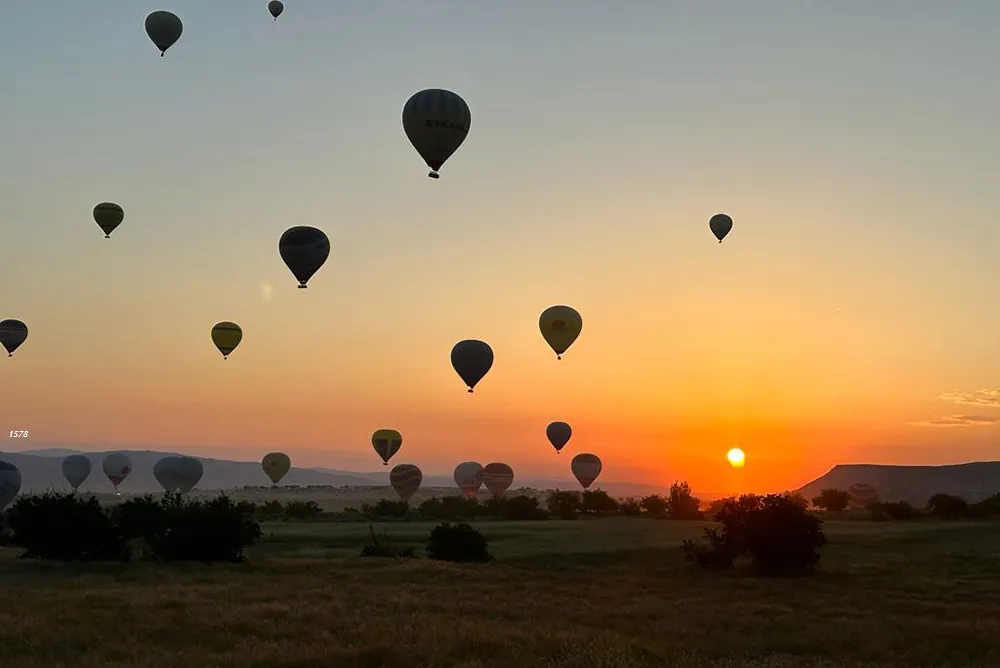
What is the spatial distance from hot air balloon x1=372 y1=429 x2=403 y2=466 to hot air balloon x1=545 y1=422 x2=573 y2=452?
52.9 feet

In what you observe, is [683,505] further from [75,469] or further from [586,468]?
[75,469]

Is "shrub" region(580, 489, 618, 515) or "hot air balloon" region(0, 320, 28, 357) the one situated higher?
"hot air balloon" region(0, 320, 28, 357)

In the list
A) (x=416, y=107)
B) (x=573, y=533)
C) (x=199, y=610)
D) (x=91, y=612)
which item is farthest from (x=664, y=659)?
(x=573, y=533)

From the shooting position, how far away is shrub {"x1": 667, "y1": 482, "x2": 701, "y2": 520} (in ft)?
249

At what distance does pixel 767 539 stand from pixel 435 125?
23850mm

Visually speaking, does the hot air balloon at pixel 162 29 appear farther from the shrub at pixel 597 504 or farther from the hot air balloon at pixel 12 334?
the shrub at pixel 597 504

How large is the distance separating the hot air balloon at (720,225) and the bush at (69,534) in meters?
41.9

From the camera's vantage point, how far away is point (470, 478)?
429ft

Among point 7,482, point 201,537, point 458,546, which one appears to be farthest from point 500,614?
point 7,482

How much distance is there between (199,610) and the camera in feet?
71.8

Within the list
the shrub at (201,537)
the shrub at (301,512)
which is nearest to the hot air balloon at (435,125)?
the shrub at (201,537)

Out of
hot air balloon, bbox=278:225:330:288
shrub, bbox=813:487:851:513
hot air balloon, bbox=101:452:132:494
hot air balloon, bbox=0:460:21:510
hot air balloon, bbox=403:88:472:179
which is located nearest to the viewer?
hot air balloon, bbox=403:88:472:179

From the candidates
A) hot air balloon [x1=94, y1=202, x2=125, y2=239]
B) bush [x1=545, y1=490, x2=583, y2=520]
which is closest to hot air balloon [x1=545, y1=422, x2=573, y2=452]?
bush [x1=545, y1=490, x2=583, y2=520]

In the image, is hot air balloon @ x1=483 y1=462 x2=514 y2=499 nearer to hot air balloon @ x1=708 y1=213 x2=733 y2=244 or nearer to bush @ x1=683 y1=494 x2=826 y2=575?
hot air balloon @ x1=708 y1=213 x2=733 y2=244
